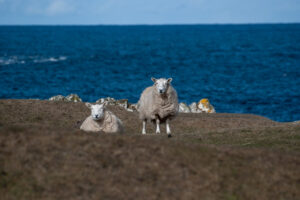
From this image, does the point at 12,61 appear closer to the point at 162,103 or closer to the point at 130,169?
the point at 162,103

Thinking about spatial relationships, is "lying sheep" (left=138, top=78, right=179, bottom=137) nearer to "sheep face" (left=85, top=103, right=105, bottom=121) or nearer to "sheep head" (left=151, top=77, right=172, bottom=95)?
"sheep head" (left=151, top=77, right=172, bottom=95)

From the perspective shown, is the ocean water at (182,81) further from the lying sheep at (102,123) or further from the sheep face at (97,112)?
the sheep face at (97,112)

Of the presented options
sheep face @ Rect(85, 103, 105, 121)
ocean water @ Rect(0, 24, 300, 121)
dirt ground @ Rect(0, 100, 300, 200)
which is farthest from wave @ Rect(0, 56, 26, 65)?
dirt ground @ Rect(0, 100, 300, 200)

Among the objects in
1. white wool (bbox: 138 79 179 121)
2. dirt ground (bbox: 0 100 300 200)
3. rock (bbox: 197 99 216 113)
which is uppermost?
rock (bbox: 197 99 216 113)

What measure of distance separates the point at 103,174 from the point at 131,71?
7319cm

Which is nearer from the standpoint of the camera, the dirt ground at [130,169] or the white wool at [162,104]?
the dirt ground at [130,169]

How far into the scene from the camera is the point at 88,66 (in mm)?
92062

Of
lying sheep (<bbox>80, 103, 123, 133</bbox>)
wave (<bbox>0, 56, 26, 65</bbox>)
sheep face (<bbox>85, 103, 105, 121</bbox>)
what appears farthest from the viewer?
wave (<bbox>0, 56, 26, 65</bbox>)

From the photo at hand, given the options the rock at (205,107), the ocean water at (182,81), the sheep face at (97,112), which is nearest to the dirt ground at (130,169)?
the sheep face at (97,112)

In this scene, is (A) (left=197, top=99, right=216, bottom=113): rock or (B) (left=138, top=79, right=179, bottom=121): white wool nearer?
(B) (left=138, top=79, right=179, bottom=121): white wool

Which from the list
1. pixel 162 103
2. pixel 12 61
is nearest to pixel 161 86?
pixel 162 103

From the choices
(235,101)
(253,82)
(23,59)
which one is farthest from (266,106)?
(23,59)

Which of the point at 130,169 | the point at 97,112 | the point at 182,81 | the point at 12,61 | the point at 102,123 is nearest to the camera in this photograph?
the point at 130,169

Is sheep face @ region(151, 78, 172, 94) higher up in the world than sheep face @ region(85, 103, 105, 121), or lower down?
higher up
